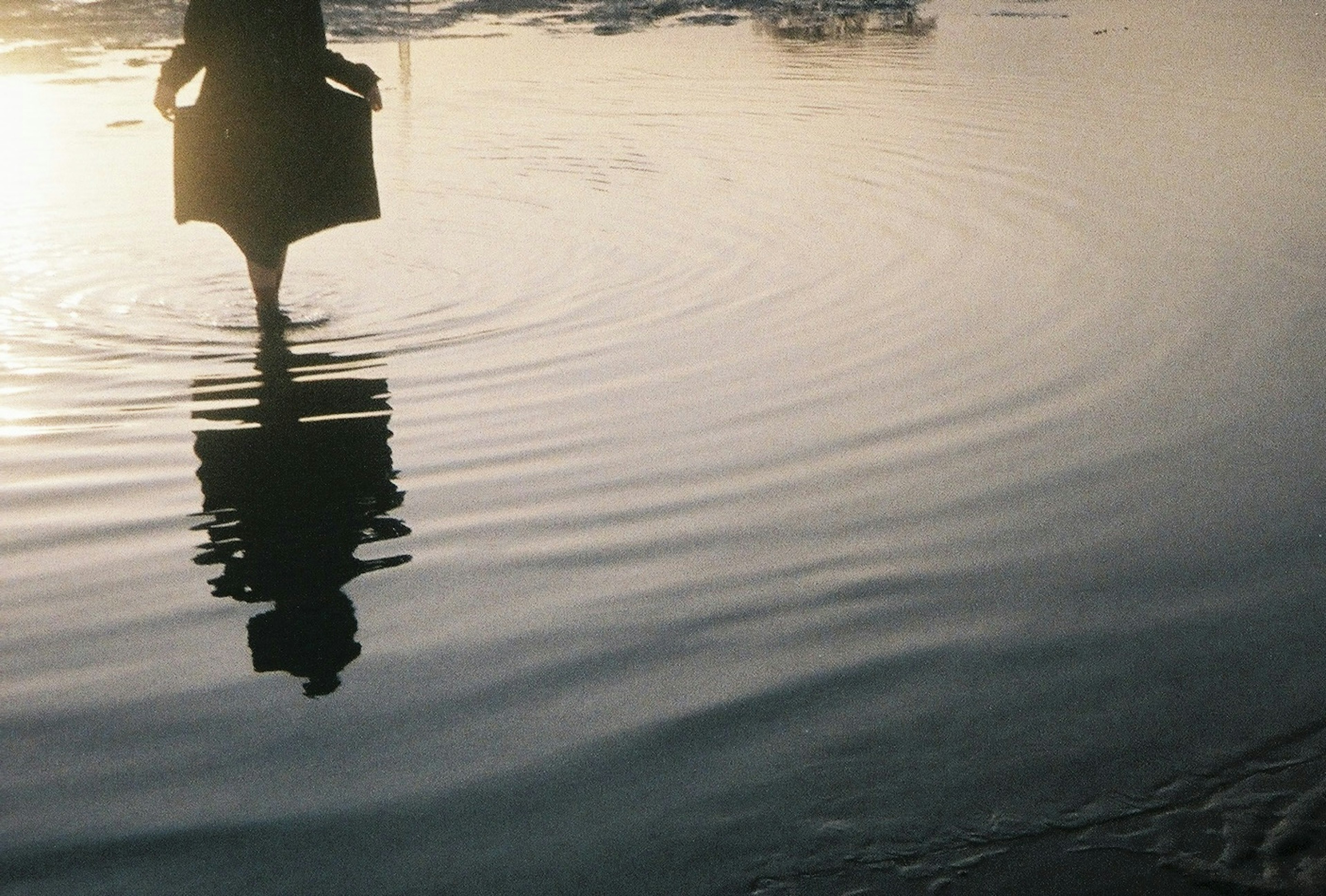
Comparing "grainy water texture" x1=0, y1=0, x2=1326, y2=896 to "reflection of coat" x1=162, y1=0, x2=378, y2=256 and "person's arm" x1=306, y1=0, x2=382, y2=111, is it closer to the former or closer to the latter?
"reflection of coat" x1=162, y1=0, x2=378, y2=256

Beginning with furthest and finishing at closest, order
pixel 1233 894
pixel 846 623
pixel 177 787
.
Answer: pixel 846 623 → pixel 177 787 → pixel 1233 894

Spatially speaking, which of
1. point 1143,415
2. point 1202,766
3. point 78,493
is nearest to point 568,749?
point 1202,766

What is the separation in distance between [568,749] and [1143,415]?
3.11 meters

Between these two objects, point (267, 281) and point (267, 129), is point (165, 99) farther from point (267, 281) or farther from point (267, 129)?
point (267, 281)

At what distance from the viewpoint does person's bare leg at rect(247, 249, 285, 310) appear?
644cm

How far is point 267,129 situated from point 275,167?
17 cm

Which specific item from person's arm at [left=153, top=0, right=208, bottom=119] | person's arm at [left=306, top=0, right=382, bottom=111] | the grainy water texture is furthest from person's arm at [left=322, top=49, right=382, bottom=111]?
the grainy water texture

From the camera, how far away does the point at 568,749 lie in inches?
125

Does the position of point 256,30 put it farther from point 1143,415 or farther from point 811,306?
point 1143,415

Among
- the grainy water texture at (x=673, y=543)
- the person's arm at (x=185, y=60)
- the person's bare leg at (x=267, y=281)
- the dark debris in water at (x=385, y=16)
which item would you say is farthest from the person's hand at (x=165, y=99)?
the dark debris in water at (x=385, y=16)

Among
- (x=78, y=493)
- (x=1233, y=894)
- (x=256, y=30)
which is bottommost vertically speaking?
(x=1233, y=894)

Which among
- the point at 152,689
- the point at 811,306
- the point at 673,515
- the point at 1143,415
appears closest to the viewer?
the point at 152,689

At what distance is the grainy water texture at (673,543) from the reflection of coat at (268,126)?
1.91 feet

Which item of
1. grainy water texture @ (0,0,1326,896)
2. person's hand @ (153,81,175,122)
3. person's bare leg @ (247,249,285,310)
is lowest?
grainy water texture @ (0,0,1326,896)
